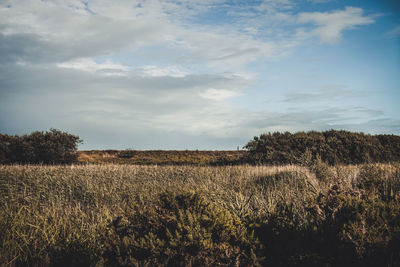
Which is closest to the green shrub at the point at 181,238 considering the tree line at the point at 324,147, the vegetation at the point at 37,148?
the tree line at the point at 324,147

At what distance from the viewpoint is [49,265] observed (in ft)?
12.1

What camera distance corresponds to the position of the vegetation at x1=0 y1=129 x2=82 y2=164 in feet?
75.6

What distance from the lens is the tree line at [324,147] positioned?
18986 millimetres

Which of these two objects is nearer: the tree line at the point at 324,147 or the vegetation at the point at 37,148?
the tree line at the point at 324,147

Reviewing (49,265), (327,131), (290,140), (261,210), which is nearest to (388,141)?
(327,131)

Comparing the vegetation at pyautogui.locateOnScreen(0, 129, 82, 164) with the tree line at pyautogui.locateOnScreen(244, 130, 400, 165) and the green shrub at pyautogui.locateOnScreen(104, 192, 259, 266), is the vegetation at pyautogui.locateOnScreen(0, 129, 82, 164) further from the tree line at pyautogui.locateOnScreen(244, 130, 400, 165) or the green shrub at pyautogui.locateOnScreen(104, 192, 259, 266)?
the green shrub at pyautogui.locateOnScreen(104, 192, 259, 266)

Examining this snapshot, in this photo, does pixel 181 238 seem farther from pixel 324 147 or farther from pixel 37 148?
pixel 37 148

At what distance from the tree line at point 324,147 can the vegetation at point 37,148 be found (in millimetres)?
15626

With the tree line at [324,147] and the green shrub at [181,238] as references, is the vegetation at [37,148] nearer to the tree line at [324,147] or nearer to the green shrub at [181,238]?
the tree line at [324,147]

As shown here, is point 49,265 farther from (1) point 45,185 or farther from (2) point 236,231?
(1) point 45,185

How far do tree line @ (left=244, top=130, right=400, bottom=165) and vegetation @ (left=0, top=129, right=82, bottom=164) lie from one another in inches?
615

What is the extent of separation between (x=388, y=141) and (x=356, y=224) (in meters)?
21.6

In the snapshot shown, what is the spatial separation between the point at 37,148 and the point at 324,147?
23.1 metres

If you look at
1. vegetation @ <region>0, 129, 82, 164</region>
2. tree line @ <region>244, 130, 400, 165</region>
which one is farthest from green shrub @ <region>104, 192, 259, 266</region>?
vegetation @ <region>0, 129, 82, 164</region>
